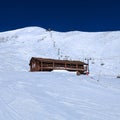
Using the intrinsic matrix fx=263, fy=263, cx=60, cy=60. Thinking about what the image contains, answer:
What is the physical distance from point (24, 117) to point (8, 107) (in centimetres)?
139

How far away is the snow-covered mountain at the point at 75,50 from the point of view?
62.0 metres

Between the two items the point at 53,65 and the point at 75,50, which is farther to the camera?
the point at 75,50

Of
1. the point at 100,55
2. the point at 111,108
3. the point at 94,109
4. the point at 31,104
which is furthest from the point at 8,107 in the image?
the point at 100,55

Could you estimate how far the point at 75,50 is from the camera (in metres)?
84.4

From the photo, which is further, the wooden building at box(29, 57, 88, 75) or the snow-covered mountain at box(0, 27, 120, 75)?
the snow-covered mountain at box(0, 27, 120, 75)

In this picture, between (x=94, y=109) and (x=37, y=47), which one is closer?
(x=94, y=109)

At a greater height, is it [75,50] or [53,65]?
[75,50]

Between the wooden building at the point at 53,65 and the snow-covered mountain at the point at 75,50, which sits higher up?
the snow-covered mountain at the point at 75,50

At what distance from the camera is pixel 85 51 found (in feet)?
275

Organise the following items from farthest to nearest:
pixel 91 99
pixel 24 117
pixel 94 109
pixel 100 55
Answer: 1. pixel 100 55
2. pixel 91 99
3. pixel 94 109
4. pixel 24 117

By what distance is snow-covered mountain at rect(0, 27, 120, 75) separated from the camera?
2441 inches

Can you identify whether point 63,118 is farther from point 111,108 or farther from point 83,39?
point 83,39

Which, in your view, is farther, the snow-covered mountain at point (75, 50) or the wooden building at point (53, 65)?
the snow-covered mountain at point (75, 50)

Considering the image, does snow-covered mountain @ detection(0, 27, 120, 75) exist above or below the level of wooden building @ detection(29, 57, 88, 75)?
above
